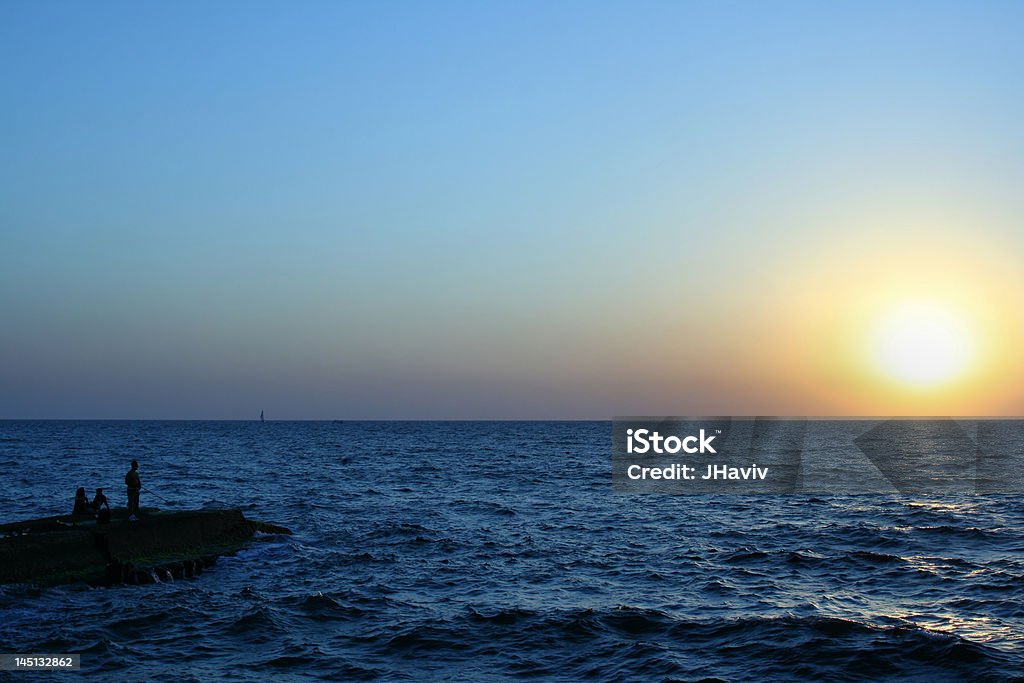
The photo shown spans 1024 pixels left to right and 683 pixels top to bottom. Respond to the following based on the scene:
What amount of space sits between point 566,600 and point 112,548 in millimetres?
17078

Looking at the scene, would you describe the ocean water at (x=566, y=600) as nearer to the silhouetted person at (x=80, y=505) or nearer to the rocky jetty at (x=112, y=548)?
the rocky jetty at (x=112, y=548)

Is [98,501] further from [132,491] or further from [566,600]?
[566,600]

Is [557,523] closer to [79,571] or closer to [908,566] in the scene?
[908,566]

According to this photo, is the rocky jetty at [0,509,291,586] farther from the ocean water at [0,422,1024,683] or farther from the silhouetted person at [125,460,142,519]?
the ocean water at [0,422,1024,683]

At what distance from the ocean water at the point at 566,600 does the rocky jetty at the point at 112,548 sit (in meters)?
0.79

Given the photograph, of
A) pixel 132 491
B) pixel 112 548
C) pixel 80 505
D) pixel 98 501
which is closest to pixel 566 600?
pixel 112 548

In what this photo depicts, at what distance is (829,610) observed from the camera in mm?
26766

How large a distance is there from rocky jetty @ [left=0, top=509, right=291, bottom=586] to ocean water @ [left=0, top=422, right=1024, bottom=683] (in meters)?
0.79

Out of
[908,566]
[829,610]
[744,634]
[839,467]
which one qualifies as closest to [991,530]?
[908,566]

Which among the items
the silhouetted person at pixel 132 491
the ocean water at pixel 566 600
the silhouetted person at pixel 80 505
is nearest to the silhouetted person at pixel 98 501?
the silhouetted person at pixel 80 505

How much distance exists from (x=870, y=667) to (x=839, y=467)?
82.9 meters

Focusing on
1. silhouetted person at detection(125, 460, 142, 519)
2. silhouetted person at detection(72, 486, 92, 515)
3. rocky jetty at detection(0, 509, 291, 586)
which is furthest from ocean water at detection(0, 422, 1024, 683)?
silhouetted person at detection(72, 486, 92, 515)

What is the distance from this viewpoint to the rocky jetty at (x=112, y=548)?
91.3ft

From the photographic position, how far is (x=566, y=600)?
2819 cm
